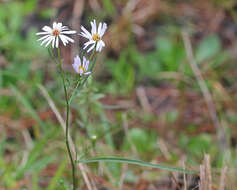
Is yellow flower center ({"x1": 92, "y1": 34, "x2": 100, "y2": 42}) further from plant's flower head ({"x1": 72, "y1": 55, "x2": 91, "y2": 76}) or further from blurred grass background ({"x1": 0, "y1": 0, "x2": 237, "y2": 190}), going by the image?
blurred grass background ({"x1": 0, "y1": 0, "x2": 237, "y2": 190})

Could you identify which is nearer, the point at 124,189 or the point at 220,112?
the point at 124,189

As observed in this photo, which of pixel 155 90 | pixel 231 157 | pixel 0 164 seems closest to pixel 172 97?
pixel 155 90

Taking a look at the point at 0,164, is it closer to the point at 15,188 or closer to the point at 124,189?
the point at 15,188

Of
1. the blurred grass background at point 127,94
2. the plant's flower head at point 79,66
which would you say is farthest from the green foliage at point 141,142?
the plant's flower head at point 79,66

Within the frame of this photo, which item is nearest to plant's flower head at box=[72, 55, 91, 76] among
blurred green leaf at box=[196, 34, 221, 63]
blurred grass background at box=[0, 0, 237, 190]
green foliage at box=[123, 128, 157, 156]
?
blurred grass background at box=[0, 0, 237, 190]

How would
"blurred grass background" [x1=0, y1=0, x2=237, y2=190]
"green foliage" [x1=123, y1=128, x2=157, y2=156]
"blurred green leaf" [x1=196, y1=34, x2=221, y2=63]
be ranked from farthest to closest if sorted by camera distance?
"blurred green leaf" [x1=196, y1=34, x2=221, y2=63] < "green foliage" [x1=123, y1=128, x2=157, y2=156] < "blurred grass background" [x1=0, y1=0, x2=237, y2=190]

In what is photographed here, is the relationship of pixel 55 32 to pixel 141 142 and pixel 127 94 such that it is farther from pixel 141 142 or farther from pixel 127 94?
pixel 127 94

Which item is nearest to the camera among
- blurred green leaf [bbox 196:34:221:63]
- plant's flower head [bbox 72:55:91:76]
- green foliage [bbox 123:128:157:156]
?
plant's flower head [bbox 72:55:91:76]

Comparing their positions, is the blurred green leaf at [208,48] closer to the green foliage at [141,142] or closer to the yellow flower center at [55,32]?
the green foliage at [141,142]
